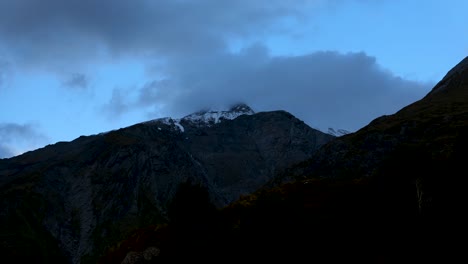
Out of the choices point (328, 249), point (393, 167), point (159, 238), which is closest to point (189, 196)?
point (159, 238)

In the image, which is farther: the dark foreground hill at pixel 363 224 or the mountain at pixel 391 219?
the dark foreground hill at pixel 363 224

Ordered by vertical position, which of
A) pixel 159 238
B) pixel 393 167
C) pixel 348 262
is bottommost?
pixel 348 262

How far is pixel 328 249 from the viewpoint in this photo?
5800cm

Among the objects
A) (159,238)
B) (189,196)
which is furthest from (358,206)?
(159,238)

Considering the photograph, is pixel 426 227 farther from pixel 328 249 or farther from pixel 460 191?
pixel 328 249

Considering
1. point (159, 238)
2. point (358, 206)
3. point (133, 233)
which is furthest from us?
point (133, 233)

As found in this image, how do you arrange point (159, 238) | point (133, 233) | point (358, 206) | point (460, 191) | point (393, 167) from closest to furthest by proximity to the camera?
1. point (460, 191)
2. point (393, 167)
3. point (358, 206)
4. point (159, 238)
5. point (133, 233)

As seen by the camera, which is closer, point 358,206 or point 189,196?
point 358,206

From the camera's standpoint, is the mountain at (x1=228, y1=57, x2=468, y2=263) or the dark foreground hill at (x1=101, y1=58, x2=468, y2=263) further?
the dark foreground hill at (x1=101, y1=58, x2=468, y2=263)

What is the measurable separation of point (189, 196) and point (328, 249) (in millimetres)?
24822

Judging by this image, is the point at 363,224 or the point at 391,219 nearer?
the point at 391,219

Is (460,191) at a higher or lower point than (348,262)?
higher

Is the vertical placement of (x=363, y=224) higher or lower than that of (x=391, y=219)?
lower

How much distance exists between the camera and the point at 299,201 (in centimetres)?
7788
